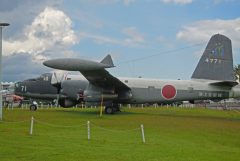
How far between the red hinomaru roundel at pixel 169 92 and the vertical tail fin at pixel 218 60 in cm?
312

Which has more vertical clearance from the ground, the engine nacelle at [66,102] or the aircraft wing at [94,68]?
the aircraft wing at [94,68]

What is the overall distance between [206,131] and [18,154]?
41.5 ft

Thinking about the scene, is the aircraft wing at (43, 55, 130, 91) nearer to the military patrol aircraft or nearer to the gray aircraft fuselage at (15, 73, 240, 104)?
the military patrol aircraft

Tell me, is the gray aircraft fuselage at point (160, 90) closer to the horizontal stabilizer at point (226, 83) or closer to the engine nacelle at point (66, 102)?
the horizontal stabilizer at point (226, 83)

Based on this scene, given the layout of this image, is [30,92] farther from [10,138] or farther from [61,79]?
[10,138]

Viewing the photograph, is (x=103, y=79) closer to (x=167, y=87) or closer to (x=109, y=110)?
(x=109, y=110)

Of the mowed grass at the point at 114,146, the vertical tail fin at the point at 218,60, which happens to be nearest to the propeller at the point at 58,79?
the vertical tail fin at the point at 218,60

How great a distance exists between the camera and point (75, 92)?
125ft

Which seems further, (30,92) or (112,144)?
(30,92)

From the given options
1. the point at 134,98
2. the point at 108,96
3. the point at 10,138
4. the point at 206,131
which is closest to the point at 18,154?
the point at 10,138

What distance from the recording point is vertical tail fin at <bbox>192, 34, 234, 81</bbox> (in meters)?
37.7

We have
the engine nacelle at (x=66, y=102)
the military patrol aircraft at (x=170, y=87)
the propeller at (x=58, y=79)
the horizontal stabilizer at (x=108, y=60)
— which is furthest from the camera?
the engine nacelle at (x=66, y=102)

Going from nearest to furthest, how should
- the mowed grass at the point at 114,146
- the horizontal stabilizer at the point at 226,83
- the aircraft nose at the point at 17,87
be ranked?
the mowed grass at the point at 114,146 < the horizontal stabilizer at the point at 226,83 < the aircraft nose at the point at 17,87

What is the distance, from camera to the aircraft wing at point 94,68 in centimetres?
2966
